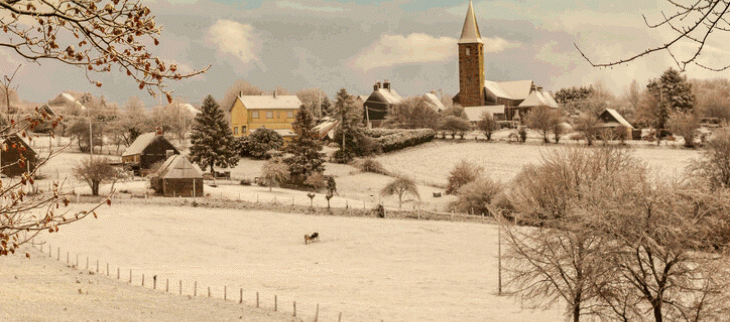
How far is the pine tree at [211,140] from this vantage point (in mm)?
74062

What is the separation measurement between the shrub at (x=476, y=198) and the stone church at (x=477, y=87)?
240 ft

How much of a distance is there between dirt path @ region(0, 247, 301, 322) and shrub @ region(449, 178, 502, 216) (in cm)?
3398

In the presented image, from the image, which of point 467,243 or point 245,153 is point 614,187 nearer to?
point 467,243

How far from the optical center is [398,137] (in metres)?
92.7

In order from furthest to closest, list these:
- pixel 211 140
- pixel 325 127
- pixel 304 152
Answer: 1. pixel 325 127
2. pixel 211 140
3. pixel 304 152

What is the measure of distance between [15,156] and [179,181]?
12.0 m

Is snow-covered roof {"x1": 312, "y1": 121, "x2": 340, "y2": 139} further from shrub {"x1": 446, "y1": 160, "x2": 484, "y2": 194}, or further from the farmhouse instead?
shrub {"x1": 446, "y1": 160, "x2": 484, "y2": 194}

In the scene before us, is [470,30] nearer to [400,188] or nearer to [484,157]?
[484,157]

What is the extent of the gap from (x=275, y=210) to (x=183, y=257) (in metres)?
14.4

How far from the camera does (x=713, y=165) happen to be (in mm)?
55812

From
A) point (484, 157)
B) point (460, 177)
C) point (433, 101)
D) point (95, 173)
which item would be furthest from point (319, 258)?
point (433, 101)

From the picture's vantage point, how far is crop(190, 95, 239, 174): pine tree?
7406 centimetres

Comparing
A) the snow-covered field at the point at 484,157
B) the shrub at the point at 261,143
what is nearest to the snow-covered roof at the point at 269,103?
the shrub at the point at 261,143

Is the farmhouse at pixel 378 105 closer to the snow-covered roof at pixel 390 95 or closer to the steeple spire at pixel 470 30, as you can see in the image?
the snow-covered roof at pixel 390 95
